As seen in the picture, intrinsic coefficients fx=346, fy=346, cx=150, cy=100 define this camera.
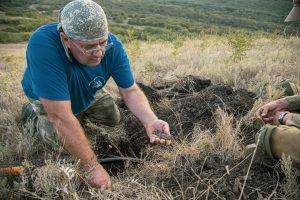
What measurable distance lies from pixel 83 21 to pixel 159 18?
30307 mm

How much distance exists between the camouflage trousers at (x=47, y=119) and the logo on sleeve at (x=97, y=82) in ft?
1.70

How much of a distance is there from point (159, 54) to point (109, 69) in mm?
4633

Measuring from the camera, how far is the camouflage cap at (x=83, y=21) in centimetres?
244

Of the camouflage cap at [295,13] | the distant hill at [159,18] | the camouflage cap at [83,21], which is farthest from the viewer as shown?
→ the distant hill at [159,18]

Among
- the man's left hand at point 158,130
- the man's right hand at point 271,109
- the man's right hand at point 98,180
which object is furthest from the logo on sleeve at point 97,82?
the man's right hand at point 271,109

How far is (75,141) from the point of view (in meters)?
2.38

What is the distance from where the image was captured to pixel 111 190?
227 cm

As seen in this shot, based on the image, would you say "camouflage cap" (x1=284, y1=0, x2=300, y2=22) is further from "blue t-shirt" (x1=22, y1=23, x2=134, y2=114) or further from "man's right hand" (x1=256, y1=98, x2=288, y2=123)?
"blue t-shirt" (x1=22, y1=23, x2=134, y2=114)

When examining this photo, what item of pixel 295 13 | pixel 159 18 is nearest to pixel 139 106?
pixel 295 13

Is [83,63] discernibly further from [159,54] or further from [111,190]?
[159,54]

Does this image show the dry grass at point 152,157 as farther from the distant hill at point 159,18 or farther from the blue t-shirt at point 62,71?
the distant hill at point 159,18

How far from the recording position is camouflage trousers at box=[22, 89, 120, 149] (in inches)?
121

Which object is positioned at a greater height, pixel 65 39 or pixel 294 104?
pixel 65 39

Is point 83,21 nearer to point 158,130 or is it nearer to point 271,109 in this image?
point 158,130
